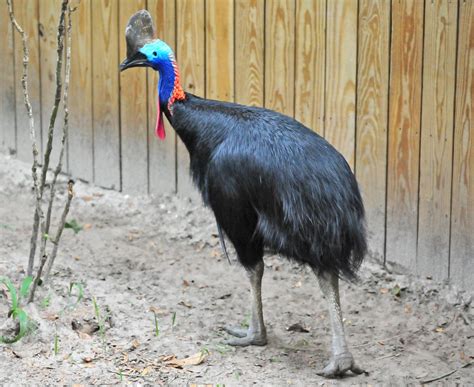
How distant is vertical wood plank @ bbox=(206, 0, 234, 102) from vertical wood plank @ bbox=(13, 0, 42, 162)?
5.19 ft

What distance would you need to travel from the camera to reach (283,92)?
20.7 feet

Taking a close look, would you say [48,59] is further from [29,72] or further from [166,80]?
[166,80]

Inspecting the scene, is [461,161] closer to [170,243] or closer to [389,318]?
[389,318]

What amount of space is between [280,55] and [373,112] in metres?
0.74

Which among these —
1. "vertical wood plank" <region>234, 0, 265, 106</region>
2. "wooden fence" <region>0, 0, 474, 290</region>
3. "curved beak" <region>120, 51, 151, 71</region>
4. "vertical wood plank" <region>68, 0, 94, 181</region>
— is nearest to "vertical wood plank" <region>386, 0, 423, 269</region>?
"wooden fence" <region>0, 0, 474, 290</region>

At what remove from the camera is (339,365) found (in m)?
4.72

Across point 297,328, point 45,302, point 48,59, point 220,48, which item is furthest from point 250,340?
point 48,59

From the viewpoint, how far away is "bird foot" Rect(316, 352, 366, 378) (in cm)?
472

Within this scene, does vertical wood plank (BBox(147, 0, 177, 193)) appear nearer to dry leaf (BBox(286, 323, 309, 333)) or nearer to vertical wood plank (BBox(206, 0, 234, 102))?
vertical wood plank (BBox(206, 0, 234, 102))

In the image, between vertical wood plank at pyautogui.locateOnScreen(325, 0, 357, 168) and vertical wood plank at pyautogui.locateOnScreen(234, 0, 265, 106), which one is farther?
vertical wood plank at pyautogui.locateOnScreen(234, 0, 265, 106)

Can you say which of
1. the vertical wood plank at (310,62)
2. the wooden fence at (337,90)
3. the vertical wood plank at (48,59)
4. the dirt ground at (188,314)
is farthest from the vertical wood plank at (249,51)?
the vertical wood plank at (48,59)

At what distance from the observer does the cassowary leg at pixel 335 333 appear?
471 centimetres

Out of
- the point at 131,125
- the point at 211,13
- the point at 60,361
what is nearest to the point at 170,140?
the point at 131,125

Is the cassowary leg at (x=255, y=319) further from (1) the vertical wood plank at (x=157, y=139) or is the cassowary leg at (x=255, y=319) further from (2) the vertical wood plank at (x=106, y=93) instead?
(2) the vertical wood plank at (x=106, y=93)
